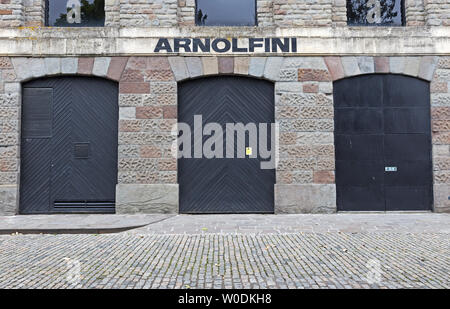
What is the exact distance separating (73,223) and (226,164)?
155 inches

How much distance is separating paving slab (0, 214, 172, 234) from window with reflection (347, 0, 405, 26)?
7505mm

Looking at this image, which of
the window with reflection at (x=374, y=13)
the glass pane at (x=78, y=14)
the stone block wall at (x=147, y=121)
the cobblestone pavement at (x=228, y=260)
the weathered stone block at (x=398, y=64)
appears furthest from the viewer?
the window with reflection at (x=374, y=13)

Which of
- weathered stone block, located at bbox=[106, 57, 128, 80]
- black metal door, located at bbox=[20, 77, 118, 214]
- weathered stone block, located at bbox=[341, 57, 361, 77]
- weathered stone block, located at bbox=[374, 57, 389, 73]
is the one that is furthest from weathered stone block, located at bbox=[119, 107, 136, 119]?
weathered stone block, located at bbox=[374, 57, 389, 73]

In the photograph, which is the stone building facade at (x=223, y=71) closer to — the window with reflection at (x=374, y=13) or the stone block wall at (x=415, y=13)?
the stone block wall at (x=415, y=13)

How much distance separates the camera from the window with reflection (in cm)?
952

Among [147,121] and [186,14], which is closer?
[147,121]

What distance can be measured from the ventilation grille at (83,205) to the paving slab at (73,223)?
35 centimetres

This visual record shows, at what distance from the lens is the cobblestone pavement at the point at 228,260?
399 centimetres

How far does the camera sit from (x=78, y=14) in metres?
9.45

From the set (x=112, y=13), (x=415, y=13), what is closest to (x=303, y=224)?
(x=415, y=13)

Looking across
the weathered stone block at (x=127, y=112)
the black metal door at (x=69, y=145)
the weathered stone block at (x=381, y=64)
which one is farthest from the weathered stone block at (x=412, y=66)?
the black metal door at (x=69, y=145)

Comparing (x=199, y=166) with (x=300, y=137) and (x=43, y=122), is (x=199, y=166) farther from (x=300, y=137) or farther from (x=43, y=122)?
(x=43, y=122)

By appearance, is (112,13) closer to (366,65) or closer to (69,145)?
(69,145)

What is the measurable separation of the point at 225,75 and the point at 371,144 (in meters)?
4.34
